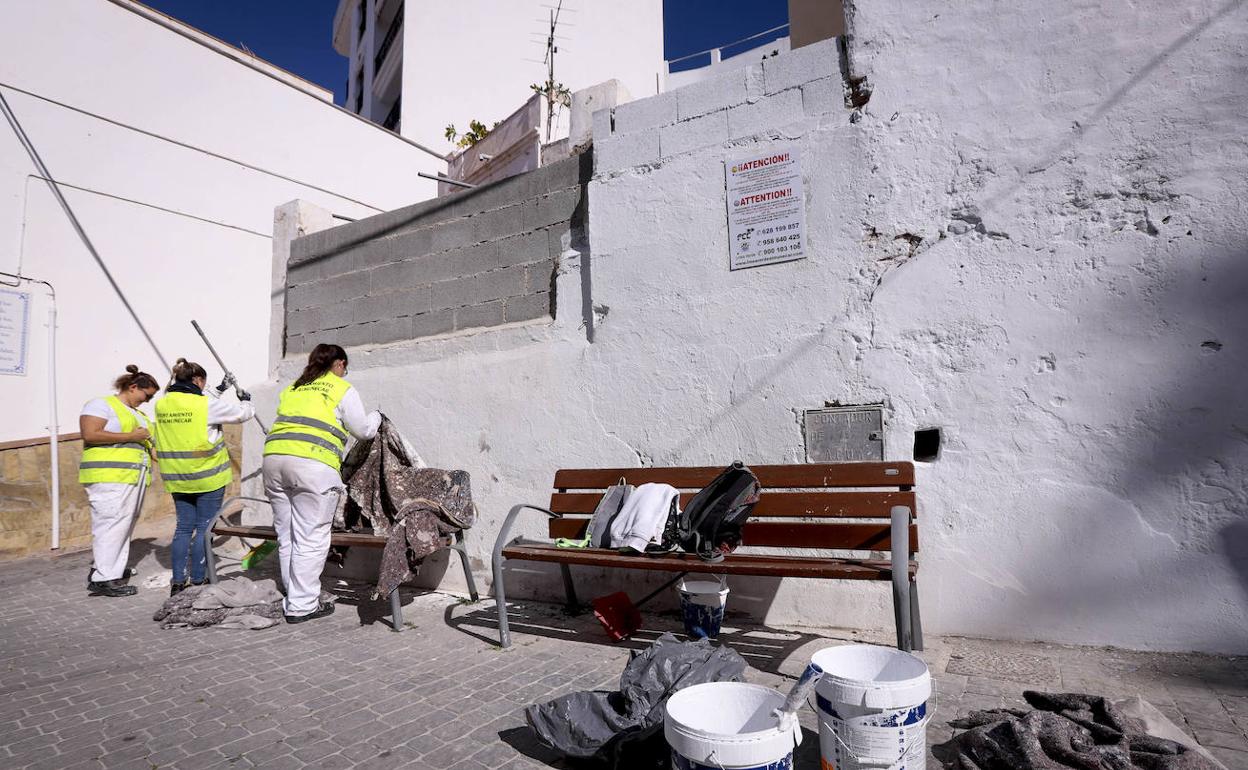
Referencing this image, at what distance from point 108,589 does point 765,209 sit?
17.4ft

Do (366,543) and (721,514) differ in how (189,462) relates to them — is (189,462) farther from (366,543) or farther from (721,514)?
(721,514)

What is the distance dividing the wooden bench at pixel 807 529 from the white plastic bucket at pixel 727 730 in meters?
0.88

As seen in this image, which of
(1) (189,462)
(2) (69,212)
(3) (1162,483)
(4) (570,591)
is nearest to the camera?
(3) (1162,483)

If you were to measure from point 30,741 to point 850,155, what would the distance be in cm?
440

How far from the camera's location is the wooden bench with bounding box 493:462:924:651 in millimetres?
2826

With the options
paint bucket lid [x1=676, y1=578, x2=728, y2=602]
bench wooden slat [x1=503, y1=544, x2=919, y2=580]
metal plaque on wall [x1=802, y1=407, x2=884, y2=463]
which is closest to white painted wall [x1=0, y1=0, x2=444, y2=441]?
bench wooden slat [x1=503, y1=544, x2=919, y2=580]

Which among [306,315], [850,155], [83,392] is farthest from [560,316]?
[83,392]

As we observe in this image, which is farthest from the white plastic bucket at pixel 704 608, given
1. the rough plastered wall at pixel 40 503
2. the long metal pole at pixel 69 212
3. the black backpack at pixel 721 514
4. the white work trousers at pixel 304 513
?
the long metal pole at pixel 69 212

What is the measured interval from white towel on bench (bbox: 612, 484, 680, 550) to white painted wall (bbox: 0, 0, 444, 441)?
23.6 feet

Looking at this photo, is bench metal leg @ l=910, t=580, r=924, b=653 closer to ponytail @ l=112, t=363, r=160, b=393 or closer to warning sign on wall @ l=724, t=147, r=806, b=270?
warning sign on wall @ l=724, t=147, r=806, b=270

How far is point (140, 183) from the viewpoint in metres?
8.57

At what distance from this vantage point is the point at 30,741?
8.23ft

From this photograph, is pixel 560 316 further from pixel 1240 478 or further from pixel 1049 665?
pixel 1240 478

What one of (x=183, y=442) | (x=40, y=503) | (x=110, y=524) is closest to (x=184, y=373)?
(x=183, y=442)
